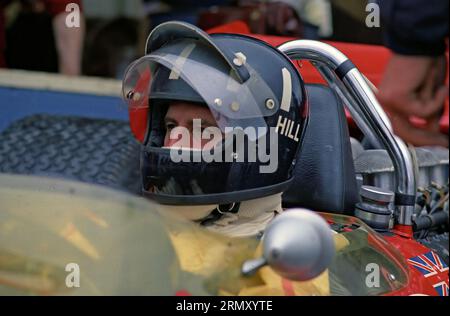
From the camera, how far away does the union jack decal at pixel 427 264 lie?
2248mm

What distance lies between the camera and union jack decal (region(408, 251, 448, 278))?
88.5 inches

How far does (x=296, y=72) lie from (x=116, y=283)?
97 centimetres

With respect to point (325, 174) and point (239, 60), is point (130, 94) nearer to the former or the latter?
point (239, 60)

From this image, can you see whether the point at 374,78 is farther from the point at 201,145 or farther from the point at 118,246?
the point at 118,246

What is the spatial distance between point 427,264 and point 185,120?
Result: 73 centimetres

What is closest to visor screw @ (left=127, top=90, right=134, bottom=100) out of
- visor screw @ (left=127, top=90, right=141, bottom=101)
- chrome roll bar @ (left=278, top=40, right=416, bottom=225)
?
visor screw @ (left=127, top=90, right=141, bottom=101)

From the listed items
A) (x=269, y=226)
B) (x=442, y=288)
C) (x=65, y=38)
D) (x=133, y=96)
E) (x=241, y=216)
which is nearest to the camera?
(x=269, y=226)

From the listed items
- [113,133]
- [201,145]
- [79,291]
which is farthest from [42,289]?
[113,133]

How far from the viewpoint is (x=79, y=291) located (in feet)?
4.90

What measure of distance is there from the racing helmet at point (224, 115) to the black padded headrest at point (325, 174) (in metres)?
0.28

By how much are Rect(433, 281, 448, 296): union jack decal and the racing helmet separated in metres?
0.45

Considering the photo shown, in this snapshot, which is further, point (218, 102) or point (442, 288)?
point (442, 288)

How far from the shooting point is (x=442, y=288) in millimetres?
Answer: 2244

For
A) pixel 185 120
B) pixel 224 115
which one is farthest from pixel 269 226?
pixel 185 120
